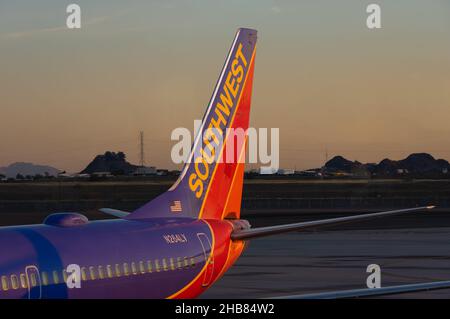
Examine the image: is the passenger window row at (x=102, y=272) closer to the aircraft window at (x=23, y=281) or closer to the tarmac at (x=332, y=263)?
the aircraft window at (x=23, y=281)

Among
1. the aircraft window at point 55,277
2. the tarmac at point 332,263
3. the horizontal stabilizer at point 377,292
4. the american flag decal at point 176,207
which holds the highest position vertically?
the american flag decal at point 176,207

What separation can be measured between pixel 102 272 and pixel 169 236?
125 inches

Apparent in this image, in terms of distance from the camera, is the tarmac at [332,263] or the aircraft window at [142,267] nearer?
the aircraft window at [142,267]

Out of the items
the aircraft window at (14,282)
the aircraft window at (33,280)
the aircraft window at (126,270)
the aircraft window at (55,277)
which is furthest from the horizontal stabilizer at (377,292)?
the aircraft window at (14,282)

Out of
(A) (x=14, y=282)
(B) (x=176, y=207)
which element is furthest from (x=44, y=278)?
(B) (x=176, y=207)

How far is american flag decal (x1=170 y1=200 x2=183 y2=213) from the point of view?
2739 cm

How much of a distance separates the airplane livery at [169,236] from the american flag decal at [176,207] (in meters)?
0.03

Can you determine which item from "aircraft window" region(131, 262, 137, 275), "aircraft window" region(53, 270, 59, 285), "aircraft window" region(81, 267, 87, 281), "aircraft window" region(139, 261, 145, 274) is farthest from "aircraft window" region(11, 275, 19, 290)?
"aircraft window" region(139, 261, 145, 274)

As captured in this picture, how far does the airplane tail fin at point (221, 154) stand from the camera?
91.5 ft

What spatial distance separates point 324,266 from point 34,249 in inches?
1079

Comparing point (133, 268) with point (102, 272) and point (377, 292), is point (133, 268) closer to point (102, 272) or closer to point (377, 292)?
point (102, 272)

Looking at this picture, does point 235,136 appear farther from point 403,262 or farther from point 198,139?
point 403,262

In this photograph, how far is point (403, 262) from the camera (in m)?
49.3

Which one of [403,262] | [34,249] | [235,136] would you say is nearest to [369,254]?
[403,262]
